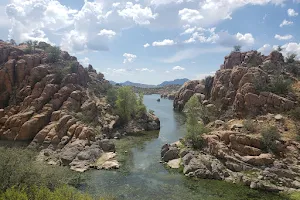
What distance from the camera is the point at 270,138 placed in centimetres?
4319

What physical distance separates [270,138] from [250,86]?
670 inches

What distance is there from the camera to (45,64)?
73500 mm

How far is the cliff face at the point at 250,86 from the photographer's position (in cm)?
5328

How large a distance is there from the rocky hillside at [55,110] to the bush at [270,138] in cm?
2827

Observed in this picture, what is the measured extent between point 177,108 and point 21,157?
3751 inches

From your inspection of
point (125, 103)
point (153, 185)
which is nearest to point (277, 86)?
point (153, 185)

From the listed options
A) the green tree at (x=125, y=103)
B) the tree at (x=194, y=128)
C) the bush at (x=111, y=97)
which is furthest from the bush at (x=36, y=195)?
the bush at (x=111, y=97)

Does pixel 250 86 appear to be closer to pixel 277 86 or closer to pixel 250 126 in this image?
pixel 277 86

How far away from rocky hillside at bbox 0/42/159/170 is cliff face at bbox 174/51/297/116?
22.6 m

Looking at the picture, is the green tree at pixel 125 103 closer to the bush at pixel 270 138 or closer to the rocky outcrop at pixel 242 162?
the rocky outcrop at pixel 242 162

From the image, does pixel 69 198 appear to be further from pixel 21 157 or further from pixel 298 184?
pixel 298 184

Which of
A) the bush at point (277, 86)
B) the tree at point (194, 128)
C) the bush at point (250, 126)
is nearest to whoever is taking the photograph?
the bush at point (250, 126)

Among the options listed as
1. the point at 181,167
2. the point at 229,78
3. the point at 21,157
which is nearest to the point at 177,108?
the point at 229,78

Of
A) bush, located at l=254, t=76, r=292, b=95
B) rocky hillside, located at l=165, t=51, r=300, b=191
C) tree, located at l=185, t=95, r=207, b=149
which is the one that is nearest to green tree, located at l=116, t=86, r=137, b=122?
rocky hillside, located at l=165, t=51, r=300, b=191
